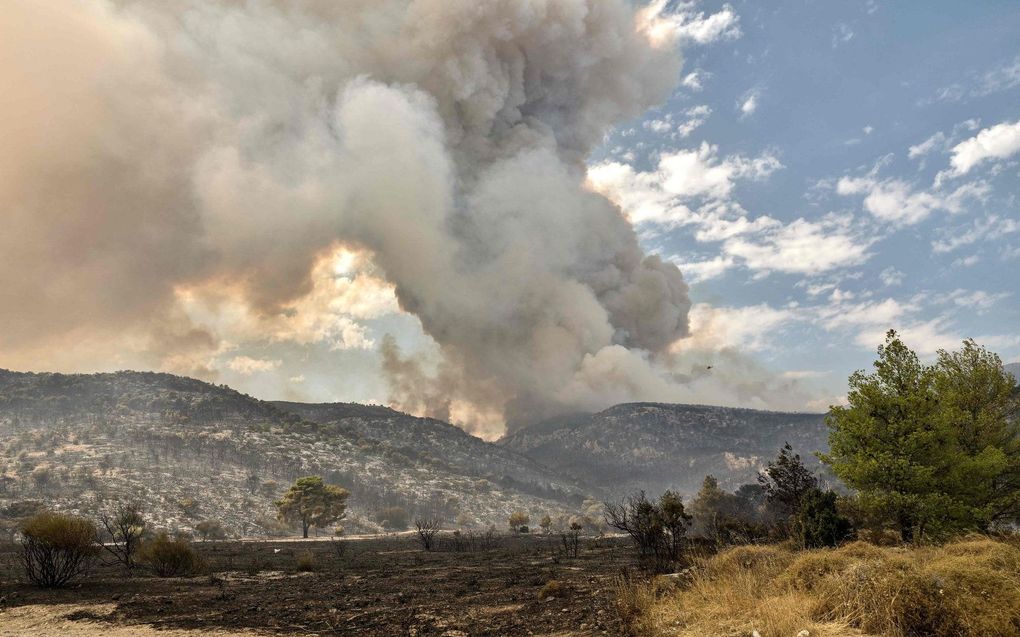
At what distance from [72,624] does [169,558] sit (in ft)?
41.8

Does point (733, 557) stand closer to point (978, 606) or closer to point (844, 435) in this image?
point (978, 606)

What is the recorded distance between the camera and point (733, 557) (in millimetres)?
15023

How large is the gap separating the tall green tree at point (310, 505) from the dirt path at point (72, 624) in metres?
62.8

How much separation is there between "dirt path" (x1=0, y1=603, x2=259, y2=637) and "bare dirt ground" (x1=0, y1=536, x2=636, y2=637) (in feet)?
0.08

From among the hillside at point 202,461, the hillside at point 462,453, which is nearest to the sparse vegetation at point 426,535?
the hillside at point 202,461

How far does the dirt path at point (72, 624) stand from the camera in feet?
41.1

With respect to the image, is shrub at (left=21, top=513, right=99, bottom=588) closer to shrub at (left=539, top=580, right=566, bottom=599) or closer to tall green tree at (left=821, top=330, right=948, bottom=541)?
shrub at (left=539, top=580, right=566, bottom=599)

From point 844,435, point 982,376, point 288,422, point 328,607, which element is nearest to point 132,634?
point 328,607

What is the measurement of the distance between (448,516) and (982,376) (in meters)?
101

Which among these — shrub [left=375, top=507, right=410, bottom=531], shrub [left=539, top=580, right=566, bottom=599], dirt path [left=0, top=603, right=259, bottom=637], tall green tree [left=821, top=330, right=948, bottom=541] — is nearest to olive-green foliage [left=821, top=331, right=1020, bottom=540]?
tall green tree [left=821, top=330, right=948, bottom=541]

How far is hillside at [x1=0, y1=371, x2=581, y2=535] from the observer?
79688mm

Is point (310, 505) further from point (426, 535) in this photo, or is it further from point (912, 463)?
point (912, 463)

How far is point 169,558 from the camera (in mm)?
25078

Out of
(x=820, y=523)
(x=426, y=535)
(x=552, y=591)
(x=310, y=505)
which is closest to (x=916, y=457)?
(x=820, y=523)
